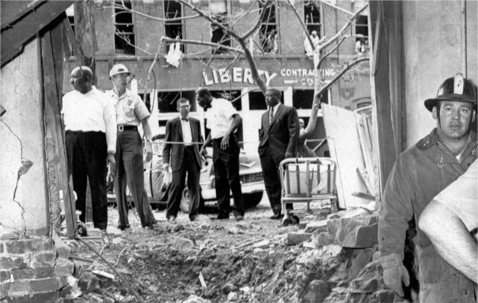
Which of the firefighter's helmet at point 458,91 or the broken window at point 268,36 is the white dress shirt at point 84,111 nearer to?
the firefighter's helmet at point 458,91

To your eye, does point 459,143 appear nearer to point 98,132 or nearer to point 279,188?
point 98,132

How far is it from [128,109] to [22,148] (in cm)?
383

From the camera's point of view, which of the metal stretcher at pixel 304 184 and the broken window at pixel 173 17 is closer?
the metal stretcher at pixel 304 184

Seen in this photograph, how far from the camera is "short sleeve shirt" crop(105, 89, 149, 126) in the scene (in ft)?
31.4

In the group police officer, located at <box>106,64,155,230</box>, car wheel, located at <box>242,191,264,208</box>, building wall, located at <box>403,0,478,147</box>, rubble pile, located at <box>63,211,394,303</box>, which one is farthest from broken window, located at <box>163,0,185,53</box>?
building wall, located at <box>403,0,478,147</box>

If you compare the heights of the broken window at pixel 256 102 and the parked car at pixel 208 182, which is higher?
the broken window at pixel 256 102

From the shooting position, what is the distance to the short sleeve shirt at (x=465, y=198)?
2744 millimetres

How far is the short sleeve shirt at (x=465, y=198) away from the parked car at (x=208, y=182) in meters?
10.3

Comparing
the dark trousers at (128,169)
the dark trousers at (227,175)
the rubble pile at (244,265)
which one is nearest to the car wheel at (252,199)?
the dark trousers at (227,175)

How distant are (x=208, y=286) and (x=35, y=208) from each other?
2.64 meters

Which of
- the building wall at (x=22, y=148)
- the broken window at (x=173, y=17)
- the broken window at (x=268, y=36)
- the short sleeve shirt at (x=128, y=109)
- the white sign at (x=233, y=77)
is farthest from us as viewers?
the white sign at (x=233, y=77)

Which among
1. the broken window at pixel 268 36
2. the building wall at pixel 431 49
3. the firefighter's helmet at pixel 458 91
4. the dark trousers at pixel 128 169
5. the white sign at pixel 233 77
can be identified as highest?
the broken window at pixel 268 36

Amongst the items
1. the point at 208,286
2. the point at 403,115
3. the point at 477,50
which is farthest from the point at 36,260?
the point at 477,50

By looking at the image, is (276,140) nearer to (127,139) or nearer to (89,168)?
(127,139)
